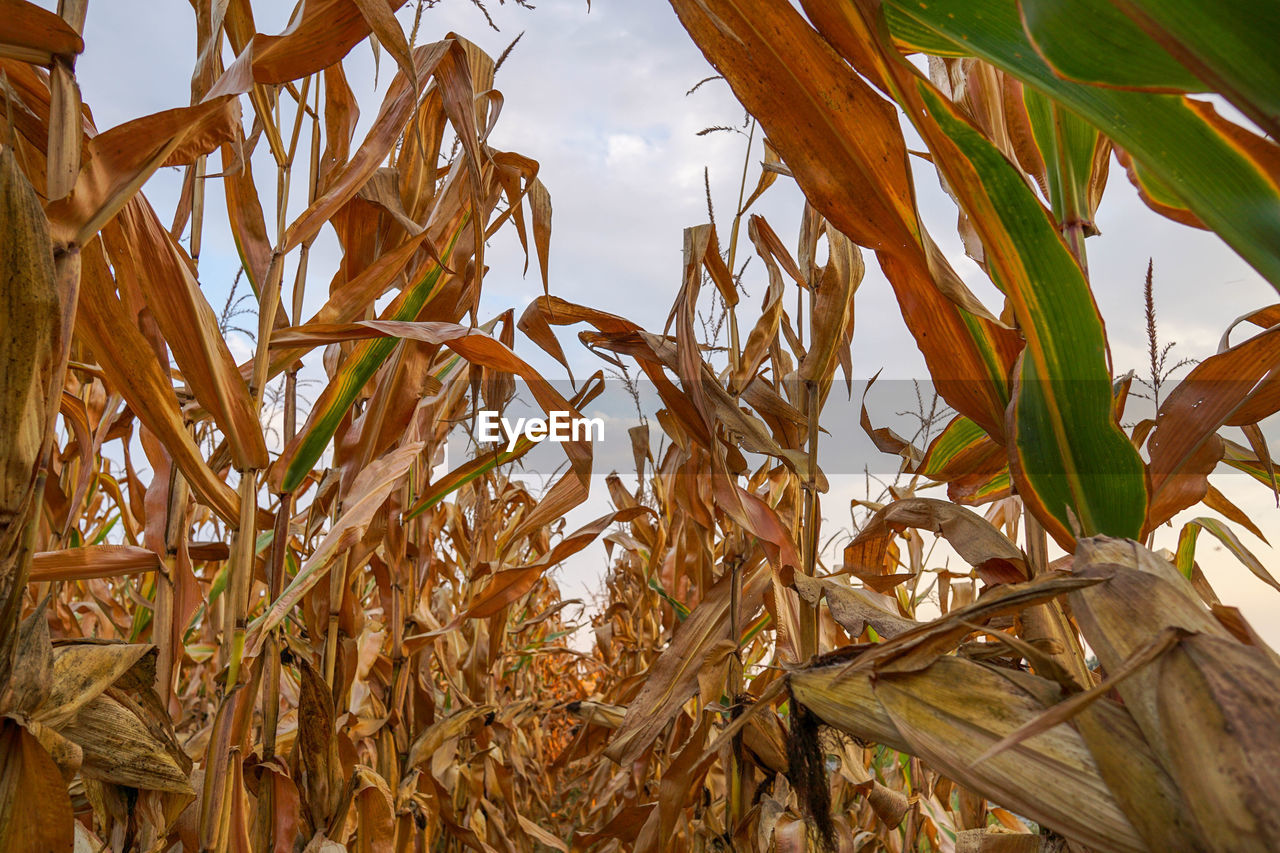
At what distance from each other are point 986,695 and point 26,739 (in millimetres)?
557

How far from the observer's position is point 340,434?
106 centimetres

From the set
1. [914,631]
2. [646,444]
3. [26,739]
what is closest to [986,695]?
[914,631]

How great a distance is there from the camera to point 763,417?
1008 millimetres

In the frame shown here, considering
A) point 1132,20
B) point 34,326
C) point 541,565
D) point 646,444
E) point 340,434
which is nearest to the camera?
point 1132,20

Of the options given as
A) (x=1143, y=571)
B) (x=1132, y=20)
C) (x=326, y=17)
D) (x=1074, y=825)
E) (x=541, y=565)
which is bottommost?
(x=1074, y=825)

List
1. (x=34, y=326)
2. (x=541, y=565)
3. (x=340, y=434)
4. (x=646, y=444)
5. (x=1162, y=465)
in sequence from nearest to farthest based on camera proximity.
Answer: (x=34, y=326)
(x=1162, y=465)
(x=340, y=434)
(x=541, y=565)
(x=646, y=444)

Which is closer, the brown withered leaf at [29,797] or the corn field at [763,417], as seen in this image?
the corn field at [763,417]

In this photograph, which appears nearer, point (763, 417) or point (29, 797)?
point (29, 797)

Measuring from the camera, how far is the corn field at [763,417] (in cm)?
36

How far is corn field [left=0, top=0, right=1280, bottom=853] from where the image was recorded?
0.36m

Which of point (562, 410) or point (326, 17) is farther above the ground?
point (326, 17)

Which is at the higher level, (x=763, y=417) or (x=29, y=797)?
(x=763, y=417)

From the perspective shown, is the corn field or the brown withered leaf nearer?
the corn field

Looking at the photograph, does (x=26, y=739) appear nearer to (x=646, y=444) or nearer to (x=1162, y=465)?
(x=1162, y=465)
